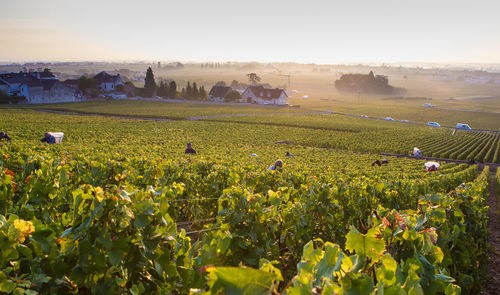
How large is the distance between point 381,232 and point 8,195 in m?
5.79

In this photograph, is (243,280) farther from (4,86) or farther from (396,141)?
(4,86)

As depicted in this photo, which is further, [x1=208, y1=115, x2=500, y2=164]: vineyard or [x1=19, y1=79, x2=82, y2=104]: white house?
[x1=19, y1=79, x2=82, y2=104]: white house

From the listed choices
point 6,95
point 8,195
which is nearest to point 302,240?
point 8,195

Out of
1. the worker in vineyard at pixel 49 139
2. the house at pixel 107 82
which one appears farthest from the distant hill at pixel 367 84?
the worker in vineyard at pixel 49 139

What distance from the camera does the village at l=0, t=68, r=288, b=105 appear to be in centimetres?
8112

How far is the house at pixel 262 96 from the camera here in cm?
10925

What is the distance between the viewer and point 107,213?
9.34 ft

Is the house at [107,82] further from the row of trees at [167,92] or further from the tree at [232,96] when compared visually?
the tree at [232,96]

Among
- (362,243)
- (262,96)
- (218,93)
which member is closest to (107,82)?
(218,93)

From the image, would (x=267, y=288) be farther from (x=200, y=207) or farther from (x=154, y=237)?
(x=200, y=207)

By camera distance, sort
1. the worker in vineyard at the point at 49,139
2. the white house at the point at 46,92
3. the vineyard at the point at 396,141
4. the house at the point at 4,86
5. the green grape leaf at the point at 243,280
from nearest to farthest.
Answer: the green grape leaf at the point at 243,280, the worker in vineyard at the point at 49,139, the vineyard at the point at 396,141, the white house at the point at 46,92, the house at the point at 4,86

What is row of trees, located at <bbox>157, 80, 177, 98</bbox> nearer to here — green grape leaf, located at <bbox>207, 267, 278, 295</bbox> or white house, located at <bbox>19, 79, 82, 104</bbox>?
white house, located at <bbox>19, 79, 82, 104</bbox>

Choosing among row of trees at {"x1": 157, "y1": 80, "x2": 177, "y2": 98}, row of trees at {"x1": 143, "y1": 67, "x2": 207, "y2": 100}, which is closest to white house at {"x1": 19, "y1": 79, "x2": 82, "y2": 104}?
row of trees at {"x1": 143, "y1": 67, "x2": 207, "y2": 100}

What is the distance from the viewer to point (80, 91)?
9088 cm
